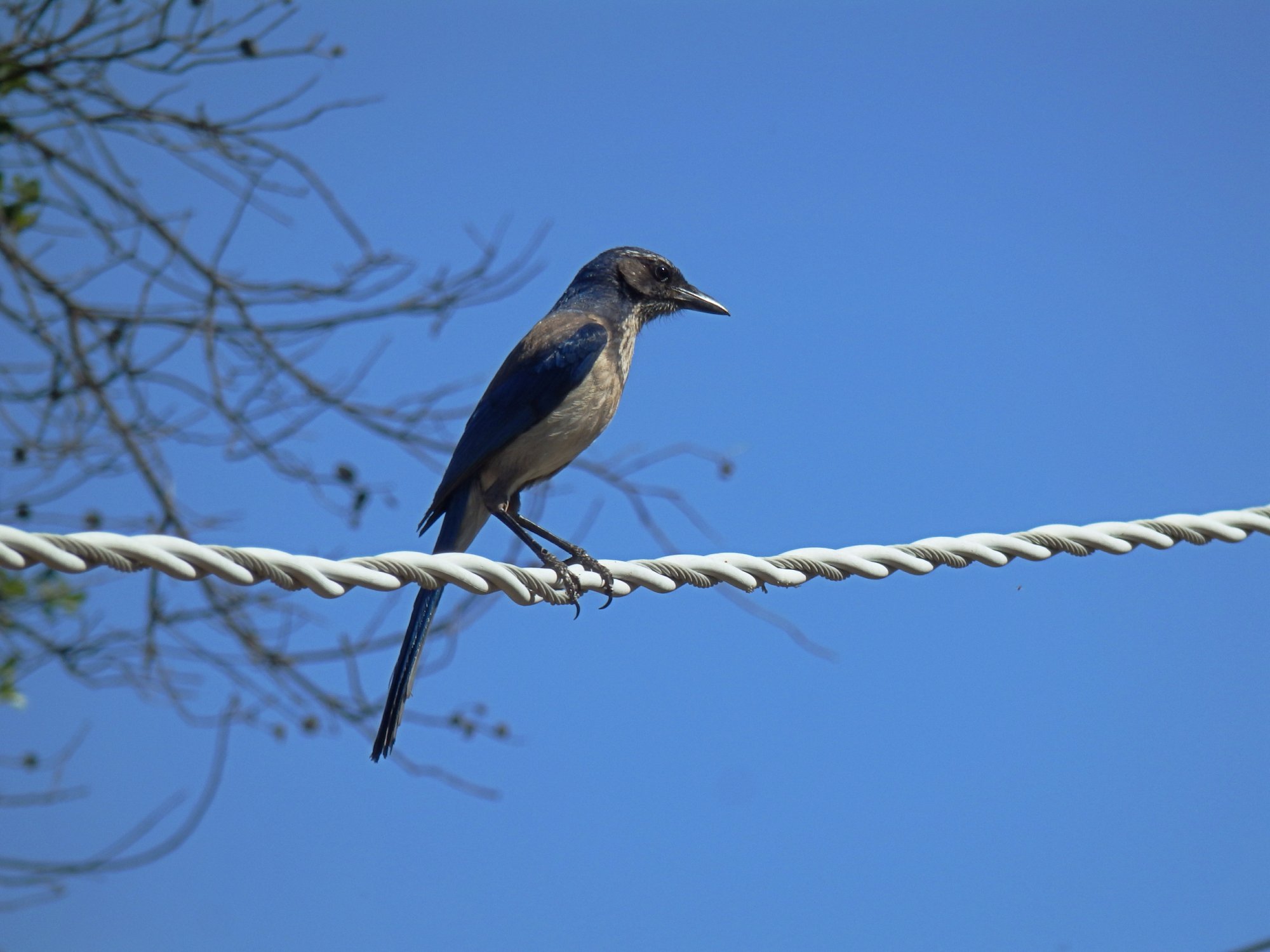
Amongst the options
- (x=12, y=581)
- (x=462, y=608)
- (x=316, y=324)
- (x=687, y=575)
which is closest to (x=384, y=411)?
(x=316, y=324)

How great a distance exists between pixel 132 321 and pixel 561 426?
1991mm

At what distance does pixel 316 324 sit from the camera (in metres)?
5.13

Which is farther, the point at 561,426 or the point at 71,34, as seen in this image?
the point at 71,34

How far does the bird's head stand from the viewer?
18.1 ft

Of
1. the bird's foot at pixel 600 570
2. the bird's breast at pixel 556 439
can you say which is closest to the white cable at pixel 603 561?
the bird's foot at pixel 600 570

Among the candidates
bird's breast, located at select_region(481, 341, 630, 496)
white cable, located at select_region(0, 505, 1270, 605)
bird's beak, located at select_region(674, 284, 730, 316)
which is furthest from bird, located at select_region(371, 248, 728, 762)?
white cable, located at select_region(0, 505, 1270, 605)

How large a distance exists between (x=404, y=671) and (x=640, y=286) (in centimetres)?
243

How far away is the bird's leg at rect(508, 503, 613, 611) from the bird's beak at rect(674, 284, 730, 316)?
141 cm

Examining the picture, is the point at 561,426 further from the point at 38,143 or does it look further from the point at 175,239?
the point at 38,143

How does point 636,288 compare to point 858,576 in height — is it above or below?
above

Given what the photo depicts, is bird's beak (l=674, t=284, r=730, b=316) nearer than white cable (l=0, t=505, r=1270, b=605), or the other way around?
white cable (l=0, t=505, r=1270, b=605)

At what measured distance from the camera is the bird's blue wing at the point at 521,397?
4641 millimetres

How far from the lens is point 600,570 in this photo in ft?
10.2

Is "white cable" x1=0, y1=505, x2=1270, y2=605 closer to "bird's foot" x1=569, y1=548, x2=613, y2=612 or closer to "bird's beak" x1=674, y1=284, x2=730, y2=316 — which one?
"bird's foot" x1=569, y1=548, x2=613, y2=612
